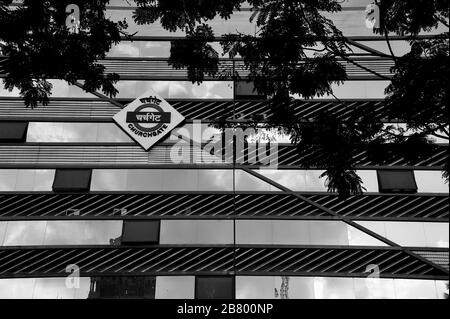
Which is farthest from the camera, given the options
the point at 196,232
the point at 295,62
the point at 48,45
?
the point at 196,232

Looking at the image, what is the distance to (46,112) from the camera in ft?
52.5

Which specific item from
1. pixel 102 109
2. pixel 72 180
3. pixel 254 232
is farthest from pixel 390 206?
pixel 72 180

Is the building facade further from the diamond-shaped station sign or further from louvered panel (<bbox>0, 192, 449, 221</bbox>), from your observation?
the diamond-shaped station sign

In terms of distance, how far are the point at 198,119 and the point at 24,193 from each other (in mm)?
6419

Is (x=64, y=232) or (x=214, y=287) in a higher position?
(x=64, y=232)

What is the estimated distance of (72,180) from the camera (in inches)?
592

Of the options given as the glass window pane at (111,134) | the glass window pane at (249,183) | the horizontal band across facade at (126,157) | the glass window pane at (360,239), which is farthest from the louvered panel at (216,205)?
the glass window pane at (111,134)

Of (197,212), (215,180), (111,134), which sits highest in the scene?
(111,134)

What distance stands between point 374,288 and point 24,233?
1134 cm

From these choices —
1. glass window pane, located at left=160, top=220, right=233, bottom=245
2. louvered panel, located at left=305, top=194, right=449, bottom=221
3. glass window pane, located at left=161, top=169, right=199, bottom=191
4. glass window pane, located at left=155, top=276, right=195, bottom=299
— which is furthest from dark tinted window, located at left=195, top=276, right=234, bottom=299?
louvered panel, located at left=305, top=194, right=449, bottom=221

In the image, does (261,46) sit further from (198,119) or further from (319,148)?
(198,119)

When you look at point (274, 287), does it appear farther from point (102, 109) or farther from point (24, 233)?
point (102, 109)

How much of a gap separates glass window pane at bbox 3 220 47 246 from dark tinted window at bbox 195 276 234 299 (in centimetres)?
529

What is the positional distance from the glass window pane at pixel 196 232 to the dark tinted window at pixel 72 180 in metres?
3.01
